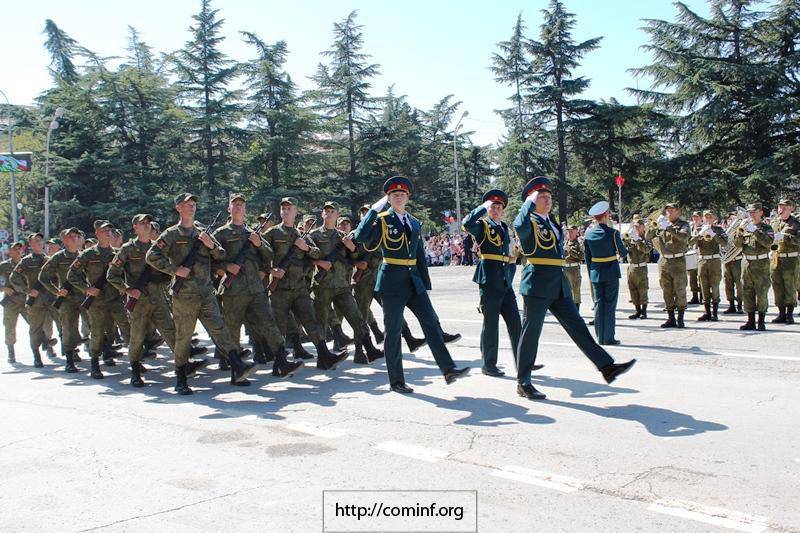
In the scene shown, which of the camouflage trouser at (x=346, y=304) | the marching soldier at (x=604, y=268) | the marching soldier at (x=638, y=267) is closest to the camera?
the camouflage trouser at (x=346, y=304)

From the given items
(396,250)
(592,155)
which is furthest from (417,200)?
(396,250)

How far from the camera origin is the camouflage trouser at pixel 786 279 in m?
11.1

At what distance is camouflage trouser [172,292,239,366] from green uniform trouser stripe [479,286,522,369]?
9.27 feet

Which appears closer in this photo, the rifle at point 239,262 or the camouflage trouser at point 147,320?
the rifle at point 239,262

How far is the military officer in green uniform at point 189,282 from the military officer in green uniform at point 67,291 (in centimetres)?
318

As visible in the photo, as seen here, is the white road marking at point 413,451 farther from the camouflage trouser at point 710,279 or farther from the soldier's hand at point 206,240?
the camouflage trouser at point 710,279

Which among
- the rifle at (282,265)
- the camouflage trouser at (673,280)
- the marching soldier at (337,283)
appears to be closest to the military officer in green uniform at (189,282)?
the rifle at (282,265)

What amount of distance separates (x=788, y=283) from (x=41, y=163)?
131 feet

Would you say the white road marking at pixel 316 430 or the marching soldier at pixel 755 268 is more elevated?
the marching soldier at pixel 755 268

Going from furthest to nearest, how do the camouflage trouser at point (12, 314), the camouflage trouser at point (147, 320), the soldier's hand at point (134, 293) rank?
1. the camouflage trouser at point (12, 314)
2. the camouflage trouser at point (147, 320)
3. the soldier's hand at point (134, 293)

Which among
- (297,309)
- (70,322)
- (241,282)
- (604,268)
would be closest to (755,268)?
(604,268)

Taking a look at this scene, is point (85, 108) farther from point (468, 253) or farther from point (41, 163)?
point (468, 253)

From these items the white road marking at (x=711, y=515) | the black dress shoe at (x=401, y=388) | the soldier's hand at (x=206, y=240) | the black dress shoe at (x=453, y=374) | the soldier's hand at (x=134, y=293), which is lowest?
the white road marking at (x=711, y=515)

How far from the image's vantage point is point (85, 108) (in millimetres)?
40312
